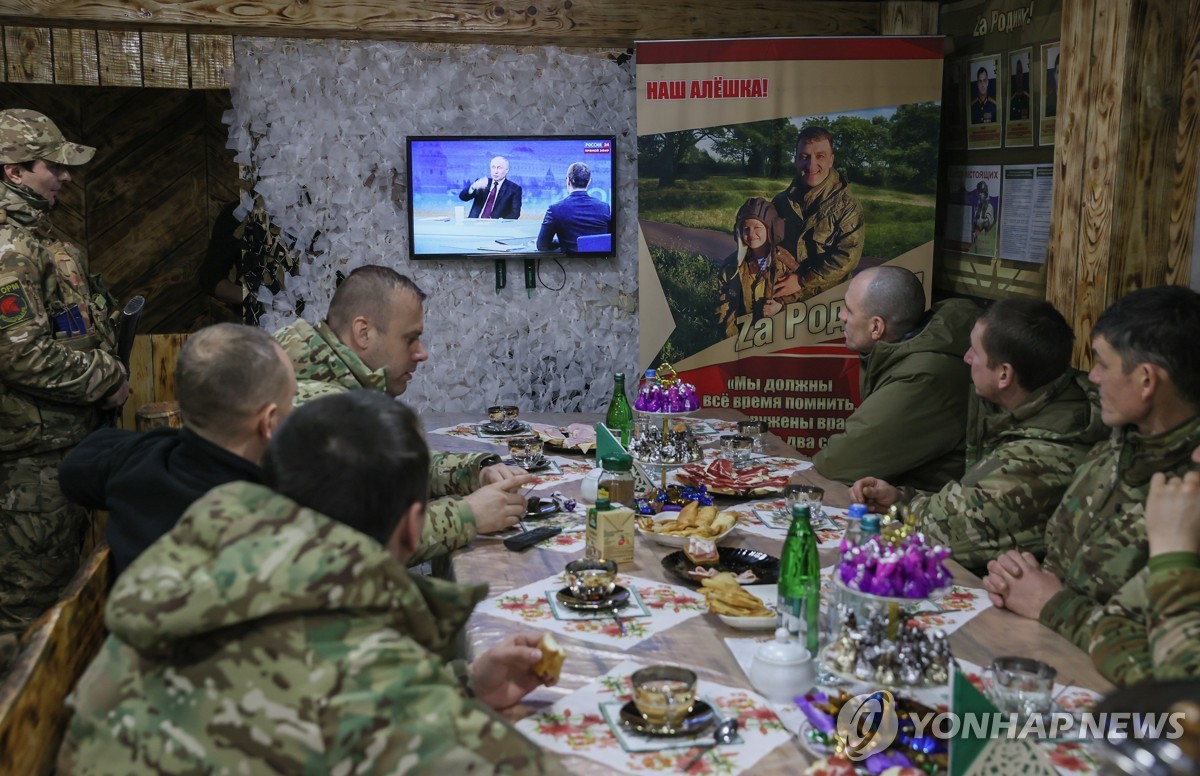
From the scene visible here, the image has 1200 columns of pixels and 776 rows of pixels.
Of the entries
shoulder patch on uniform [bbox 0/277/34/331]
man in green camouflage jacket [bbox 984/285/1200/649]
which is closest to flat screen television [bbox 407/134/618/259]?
shoulder patch on uniform [bbox 0/277/34/331]

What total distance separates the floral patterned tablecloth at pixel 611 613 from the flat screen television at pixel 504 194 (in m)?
3.34

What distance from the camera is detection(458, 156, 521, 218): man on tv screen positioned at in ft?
17.7

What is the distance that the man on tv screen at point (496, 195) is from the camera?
5395 mm

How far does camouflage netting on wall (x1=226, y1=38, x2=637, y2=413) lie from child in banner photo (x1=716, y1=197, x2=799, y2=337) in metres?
0.65

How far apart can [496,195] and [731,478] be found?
278 centimetres

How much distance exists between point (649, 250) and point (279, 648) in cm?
420

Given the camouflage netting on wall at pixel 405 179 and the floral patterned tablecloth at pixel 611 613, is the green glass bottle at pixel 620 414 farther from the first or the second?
the camouflage netting on wall at pixel 405 179

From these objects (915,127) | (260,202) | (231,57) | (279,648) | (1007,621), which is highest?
(231,57)

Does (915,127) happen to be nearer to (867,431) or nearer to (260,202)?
(867,431)

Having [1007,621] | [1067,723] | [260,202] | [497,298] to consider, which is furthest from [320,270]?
[1067,723]

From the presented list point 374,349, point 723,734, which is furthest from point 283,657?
point 374,349

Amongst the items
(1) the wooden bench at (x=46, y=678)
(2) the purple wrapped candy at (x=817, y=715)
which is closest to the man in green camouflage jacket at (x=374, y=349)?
(1) the wooden bench at (x=46, y=678)

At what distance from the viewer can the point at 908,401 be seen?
3389 mm

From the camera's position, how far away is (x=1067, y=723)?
1.65 m
